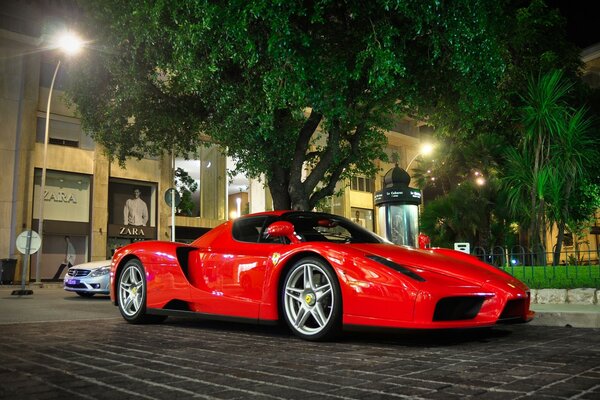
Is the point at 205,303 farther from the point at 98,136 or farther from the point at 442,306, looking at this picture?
the point at 98,136

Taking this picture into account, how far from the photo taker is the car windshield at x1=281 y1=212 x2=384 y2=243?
5.11 metres

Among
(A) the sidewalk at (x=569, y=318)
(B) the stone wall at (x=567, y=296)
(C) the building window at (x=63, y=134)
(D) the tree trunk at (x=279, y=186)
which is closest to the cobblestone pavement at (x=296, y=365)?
(A) the sidewalk at (x=569, y=318)

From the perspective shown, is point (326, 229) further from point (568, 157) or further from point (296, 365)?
point (568, 157)

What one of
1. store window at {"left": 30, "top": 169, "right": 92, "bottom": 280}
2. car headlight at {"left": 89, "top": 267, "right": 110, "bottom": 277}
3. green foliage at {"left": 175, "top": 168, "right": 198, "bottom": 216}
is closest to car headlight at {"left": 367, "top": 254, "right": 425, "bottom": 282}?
car headlight at {"left": 89, "top": 267, "right": 110, "bottom": 277}

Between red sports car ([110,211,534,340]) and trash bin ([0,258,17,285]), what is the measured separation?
58.5 feet

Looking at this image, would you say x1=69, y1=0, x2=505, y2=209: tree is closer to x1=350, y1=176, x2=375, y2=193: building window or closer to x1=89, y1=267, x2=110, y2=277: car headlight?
x1=89, y1=267, x2=110, y2=277: car headlight

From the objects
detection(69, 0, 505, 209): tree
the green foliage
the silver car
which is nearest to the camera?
detection(69, 0, 505, 209): tree

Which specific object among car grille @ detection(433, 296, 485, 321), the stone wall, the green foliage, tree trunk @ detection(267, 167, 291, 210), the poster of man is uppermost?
the green foliage

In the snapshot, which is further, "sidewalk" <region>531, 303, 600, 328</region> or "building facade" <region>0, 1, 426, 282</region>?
"building facade" <region>0, 1, 426, 282</region>

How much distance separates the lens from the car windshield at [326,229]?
16.8 feet

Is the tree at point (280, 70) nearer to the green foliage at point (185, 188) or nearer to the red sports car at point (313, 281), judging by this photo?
the red sports car at point (313, 281)

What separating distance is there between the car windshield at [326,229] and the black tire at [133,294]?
209 cm

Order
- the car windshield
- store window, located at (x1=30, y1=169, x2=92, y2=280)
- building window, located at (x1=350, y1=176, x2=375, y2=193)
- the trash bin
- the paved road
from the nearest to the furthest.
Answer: the paved road
the car windshield
the trash bin
store window, located at (x1=30, y1=169, x2=92, y2=280)
building window, located at (x1=350, y1=176, x2=375, y2=193)

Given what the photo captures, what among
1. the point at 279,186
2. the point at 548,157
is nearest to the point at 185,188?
the point at 279,186
